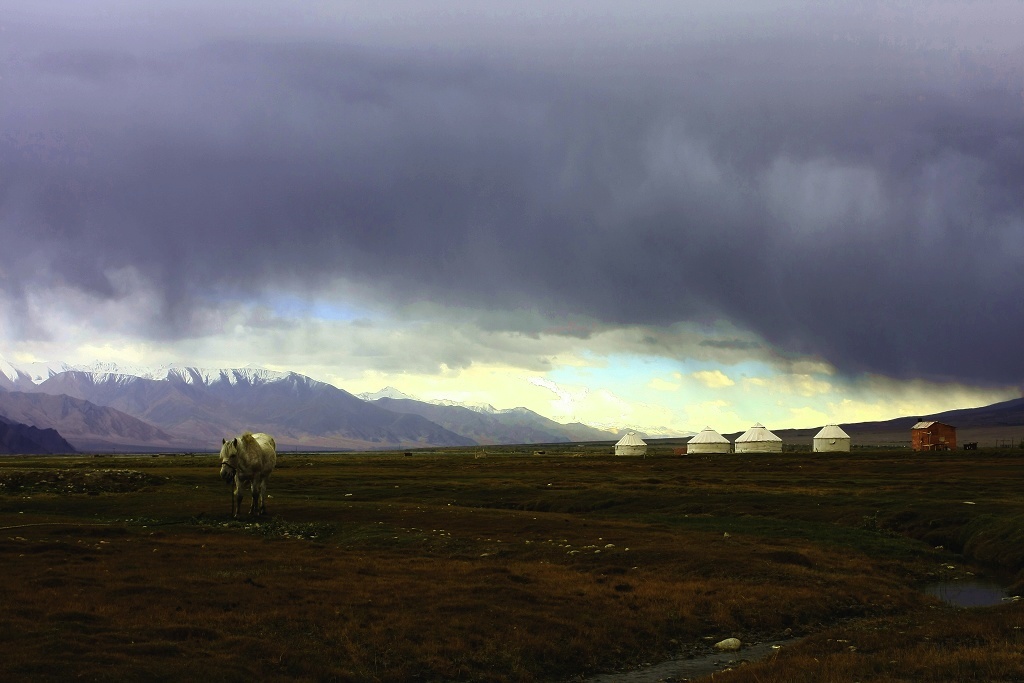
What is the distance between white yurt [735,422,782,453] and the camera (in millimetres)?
187875

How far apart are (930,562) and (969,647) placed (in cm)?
2206

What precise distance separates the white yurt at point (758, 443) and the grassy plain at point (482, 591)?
438ft

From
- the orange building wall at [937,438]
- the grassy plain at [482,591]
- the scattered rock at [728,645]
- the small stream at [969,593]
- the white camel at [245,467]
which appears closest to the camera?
the grassy plain at [482,591]

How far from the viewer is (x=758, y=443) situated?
18875 cm

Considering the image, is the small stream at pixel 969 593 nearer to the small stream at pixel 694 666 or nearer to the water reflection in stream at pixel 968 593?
the water reflection in stream at pixel 968 593

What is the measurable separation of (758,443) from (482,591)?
174089 mm

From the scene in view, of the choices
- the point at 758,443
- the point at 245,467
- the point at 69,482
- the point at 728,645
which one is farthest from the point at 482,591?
the point at 758,443

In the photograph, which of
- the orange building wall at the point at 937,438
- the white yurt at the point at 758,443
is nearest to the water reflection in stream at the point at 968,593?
the white yurt at the point at 758,443

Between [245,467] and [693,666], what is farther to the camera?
[245,467]

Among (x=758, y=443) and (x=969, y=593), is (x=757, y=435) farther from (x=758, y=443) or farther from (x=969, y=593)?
(x=969, y=593)

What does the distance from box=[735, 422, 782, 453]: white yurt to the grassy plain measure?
438ft

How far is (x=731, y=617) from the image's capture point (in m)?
26.5

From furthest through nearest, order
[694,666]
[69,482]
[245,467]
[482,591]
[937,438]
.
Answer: [937,438], [69,482], [245,467], [482,591], [694,666]

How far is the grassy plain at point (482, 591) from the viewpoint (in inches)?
741
